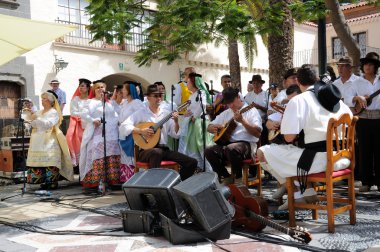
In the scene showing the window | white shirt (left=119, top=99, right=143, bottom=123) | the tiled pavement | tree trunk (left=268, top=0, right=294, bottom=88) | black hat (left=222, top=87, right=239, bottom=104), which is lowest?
the tiled pavement

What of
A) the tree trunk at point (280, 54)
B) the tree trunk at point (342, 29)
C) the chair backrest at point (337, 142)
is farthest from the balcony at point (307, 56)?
the chair backrest at point (337, 142)

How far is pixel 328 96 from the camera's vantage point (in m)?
4.13

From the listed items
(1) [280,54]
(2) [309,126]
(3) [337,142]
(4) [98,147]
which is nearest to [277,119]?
(2) [309,126]

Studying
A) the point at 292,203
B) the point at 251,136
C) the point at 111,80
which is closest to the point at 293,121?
the point at 292,203

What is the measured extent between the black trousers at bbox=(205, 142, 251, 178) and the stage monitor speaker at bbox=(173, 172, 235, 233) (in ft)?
5.62

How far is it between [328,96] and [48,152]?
481cm

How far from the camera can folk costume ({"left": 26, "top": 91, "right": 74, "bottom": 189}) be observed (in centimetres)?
737

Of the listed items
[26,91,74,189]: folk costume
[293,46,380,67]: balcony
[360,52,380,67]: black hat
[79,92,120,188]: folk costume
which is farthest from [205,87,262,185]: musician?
[293,46,380,67]: balcony

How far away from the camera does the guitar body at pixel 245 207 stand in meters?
4.16

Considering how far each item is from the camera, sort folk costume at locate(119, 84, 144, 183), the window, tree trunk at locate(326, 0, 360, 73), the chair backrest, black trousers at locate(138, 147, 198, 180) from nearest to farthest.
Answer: the chair backrest < black trousers at locate(138, 147, 198, 180) < tree trunk at locate(326, 0, 360, 73) < folk costume at locate(119, 84, 144, 183) < the window

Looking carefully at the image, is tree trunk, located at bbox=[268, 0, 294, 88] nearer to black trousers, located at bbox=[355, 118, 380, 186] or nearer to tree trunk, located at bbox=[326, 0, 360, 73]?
tree trunk, located at bbox=[326, 0, 360, 73]

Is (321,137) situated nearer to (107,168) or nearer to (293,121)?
(293,121)

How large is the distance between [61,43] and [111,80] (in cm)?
411

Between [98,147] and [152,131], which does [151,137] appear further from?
[98,147]
